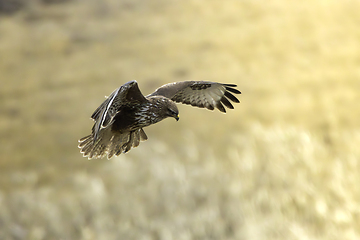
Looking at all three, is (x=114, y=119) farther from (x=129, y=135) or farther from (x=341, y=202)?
(x=341, y=202)

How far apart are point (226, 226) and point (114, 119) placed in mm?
5961

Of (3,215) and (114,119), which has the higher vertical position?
(3,215)

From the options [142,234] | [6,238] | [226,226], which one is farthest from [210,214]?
[6,238]

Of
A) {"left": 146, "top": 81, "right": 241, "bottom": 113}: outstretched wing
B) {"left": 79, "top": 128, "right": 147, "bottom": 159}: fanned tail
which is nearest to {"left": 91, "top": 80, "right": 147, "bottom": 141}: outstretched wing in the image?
{"left": 79, "top": 128, "right": 147, "bottom": 159}: fanned tail

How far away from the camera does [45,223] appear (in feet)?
23.3

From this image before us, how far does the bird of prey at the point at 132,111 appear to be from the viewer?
5.97 feet

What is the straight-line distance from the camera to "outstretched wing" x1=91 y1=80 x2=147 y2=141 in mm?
1701

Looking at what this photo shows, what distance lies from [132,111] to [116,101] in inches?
4.3

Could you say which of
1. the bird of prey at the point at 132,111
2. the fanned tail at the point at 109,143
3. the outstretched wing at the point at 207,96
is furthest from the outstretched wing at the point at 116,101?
the outstretched wing at the point at 207,96

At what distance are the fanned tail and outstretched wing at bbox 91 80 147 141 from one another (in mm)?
239

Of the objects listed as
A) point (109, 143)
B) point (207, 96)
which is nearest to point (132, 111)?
point (109, 143)

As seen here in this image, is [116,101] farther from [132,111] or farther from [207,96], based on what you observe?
[207,96]

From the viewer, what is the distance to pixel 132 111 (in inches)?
77.0

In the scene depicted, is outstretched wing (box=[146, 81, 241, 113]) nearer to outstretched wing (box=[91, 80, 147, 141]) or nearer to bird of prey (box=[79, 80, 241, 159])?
bird of prey (box=[79, 80, 241, 159])
